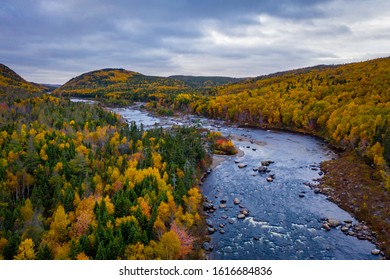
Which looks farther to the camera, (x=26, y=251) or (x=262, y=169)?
(x=262, y=169)

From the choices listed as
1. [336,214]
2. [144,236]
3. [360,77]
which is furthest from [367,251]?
[360,77]

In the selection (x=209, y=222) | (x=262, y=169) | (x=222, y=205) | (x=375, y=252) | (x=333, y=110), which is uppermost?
(x=333, y=110)

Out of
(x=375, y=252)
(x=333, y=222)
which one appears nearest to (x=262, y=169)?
(x=333, y=222)

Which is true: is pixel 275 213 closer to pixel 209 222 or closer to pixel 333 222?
pixel 333 222

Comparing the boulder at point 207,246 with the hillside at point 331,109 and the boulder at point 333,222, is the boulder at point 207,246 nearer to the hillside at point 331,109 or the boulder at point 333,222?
the boulder at point 333,222

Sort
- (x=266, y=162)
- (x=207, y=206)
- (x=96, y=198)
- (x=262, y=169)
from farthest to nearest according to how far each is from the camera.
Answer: (x=266, y=162) < (x=262, y=169) < (x=207, y=206) < (x=96, y=198)

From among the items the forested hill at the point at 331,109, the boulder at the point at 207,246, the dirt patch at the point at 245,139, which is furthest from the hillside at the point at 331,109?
the boulder at the point at 207,246
